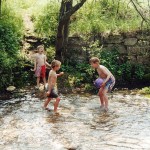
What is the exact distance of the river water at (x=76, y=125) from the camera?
7027 mm

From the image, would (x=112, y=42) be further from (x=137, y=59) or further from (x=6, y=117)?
(x=6, y=117)

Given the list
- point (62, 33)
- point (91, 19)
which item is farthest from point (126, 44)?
point (62, 33)

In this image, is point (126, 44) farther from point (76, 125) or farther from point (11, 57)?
point (76, 125)

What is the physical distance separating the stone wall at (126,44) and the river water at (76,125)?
2.76m

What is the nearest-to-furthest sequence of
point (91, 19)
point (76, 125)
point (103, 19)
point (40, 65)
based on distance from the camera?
point (76, 125)
point (40, 65)
point (91, 19)
point (103, 19)

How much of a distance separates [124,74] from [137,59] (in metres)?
0.86

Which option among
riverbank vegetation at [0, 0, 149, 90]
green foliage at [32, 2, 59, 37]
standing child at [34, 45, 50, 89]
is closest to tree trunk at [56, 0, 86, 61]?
riverbank vegetation at [0, 0, 149, 90]

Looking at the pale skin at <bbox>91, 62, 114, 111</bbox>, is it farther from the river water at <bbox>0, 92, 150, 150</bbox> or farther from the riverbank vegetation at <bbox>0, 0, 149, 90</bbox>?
the riverbank vegetation at <bbox>0, 0, 149, 90</bbox>

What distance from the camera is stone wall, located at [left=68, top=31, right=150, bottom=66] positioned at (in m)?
13.5

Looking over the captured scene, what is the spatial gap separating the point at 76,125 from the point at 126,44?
6.03 meters

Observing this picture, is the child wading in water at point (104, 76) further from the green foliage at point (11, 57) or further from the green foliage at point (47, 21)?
the green foliage at point (47, 21)

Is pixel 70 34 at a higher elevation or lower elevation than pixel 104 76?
higher

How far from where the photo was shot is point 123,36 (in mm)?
13609

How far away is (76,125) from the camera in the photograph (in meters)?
8.30
